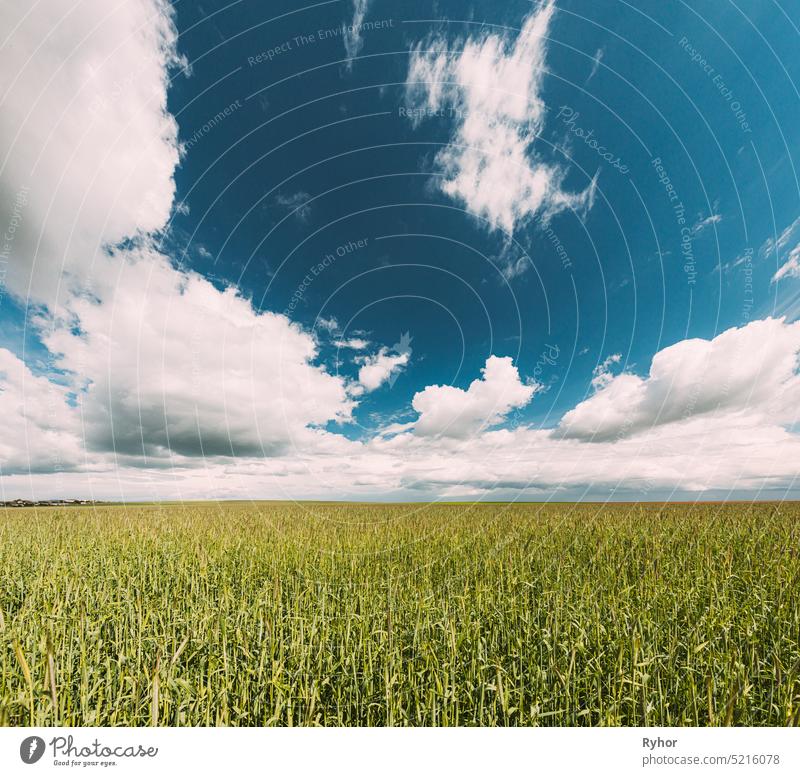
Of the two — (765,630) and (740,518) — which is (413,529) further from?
(740,518)

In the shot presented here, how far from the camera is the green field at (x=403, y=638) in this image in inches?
150

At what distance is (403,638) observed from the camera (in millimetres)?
4977

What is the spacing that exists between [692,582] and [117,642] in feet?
31.7

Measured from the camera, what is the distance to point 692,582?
281 inches
